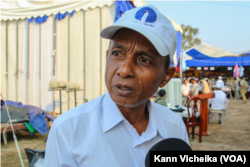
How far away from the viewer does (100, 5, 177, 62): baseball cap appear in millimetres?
953

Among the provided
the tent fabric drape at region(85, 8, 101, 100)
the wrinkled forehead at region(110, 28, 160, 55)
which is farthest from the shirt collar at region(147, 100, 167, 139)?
the tent fabric drape at region(85, 8, 101, 100)

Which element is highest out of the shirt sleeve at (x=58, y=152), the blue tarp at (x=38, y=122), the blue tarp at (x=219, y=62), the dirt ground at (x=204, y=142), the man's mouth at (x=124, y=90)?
the blue tarp at (x=219, y=62)

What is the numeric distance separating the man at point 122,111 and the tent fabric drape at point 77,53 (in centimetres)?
561

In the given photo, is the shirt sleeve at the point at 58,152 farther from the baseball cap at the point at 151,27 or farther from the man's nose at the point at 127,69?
the baseball cap at the point at 151,27

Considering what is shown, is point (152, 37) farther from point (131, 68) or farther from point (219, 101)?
point (219, 101)

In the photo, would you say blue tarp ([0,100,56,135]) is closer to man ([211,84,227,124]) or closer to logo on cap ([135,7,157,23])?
logo on cap ([135,7,157,23])

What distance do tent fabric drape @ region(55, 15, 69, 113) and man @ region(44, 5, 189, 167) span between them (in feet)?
19.5

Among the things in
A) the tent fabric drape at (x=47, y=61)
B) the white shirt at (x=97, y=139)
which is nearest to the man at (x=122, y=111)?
the white shirt at (x=97, y=139)

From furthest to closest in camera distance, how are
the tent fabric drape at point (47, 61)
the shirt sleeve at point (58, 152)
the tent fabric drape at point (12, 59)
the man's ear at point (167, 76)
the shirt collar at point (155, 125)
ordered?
1. the tent fabric drape at point (12, 59)
2. the tent fabric drape at point (47, 61)
3. the man's ear at point (167, 76)
4. the shirt collar at point (155, 125)
5. the shirt sleeve at point (58, 152)

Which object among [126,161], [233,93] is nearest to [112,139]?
[126,161]

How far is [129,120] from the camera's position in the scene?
112 centimetres

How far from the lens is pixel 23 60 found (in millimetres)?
7297

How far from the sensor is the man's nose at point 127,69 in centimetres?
95

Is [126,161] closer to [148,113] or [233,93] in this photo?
[148,113]
